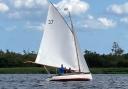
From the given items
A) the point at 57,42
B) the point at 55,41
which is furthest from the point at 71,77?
the point at 55,41

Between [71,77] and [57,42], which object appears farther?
[71,77]

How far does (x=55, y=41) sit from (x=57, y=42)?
36 cm

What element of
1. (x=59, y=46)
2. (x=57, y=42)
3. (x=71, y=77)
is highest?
(x=57, y=42)

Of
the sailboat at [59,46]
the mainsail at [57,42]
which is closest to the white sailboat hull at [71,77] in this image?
the sailboat at [59,46]

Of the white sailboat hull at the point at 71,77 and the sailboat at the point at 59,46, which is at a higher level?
the sailboat at the point at 59,46

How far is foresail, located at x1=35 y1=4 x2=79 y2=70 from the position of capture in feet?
346

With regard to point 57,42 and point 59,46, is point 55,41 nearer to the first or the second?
point 57,42

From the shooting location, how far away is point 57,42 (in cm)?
10581

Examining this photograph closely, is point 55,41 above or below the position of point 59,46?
above

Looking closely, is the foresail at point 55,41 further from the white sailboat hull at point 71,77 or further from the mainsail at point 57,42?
the white sailboat hull at point 71,77

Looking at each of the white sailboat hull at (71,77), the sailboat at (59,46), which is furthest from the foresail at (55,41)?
the white sailboat hull at (71,77)

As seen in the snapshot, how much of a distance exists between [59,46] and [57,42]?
724 mm

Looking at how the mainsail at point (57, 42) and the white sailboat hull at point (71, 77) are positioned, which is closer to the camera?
the mainsail at point (57, 42)

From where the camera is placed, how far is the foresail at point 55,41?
105438 millimetres
